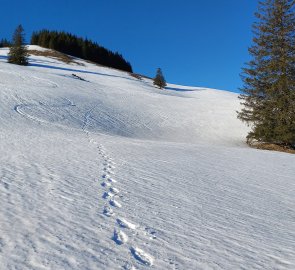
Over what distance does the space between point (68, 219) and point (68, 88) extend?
3045cm

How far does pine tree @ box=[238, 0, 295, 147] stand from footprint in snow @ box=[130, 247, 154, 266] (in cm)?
1841

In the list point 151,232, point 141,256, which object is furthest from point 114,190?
point 141,256

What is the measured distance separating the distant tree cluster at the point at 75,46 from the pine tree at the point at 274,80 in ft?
284

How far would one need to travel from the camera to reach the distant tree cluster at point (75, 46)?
3997 inches

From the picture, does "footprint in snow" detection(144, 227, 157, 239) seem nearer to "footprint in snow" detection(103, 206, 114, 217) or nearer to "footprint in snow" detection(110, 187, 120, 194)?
"footprint in snow" detection(103, 206, 114, 217)

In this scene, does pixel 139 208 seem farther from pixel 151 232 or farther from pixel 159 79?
pixel 159 79

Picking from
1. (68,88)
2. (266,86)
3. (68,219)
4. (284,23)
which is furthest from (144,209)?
(68,88)

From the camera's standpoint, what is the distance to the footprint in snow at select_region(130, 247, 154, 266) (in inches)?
141

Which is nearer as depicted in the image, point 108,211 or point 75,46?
point 108,211

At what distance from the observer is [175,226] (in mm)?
4789

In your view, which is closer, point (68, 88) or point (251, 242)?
point (251, 242)

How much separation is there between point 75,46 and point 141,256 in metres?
109

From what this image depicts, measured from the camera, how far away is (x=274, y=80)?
21844mm

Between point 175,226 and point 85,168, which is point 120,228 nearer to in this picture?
point 175,226
